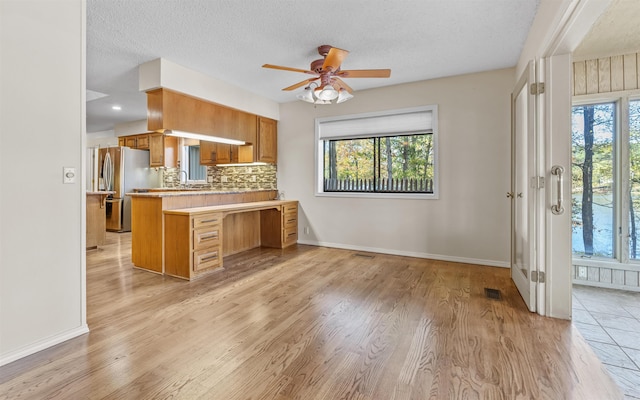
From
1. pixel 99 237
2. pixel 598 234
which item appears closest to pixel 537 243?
pixel 598 234

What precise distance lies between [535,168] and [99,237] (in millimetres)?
6339

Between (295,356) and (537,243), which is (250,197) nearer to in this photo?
(295,356)

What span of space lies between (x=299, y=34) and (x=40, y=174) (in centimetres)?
241

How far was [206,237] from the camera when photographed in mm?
3588

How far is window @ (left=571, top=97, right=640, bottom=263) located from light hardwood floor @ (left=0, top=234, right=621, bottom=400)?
4.65 ft

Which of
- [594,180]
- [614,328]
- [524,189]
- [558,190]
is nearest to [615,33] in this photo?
[594,180]

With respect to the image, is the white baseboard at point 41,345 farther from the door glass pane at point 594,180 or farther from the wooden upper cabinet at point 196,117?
the door glass pane at point 594,180

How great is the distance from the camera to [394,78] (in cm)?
421

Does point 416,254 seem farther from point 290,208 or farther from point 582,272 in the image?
point 290,208

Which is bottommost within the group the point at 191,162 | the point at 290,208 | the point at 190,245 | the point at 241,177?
the point at 190,245

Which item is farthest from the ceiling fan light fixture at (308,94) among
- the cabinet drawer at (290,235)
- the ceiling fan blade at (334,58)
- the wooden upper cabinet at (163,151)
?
the wooden upper cabinet at (163,151)

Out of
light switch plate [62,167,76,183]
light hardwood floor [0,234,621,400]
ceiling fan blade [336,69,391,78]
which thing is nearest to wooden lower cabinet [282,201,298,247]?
light hardwood floor [0,234,621,400]

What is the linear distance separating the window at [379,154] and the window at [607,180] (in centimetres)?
166

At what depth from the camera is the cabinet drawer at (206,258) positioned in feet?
11.3
